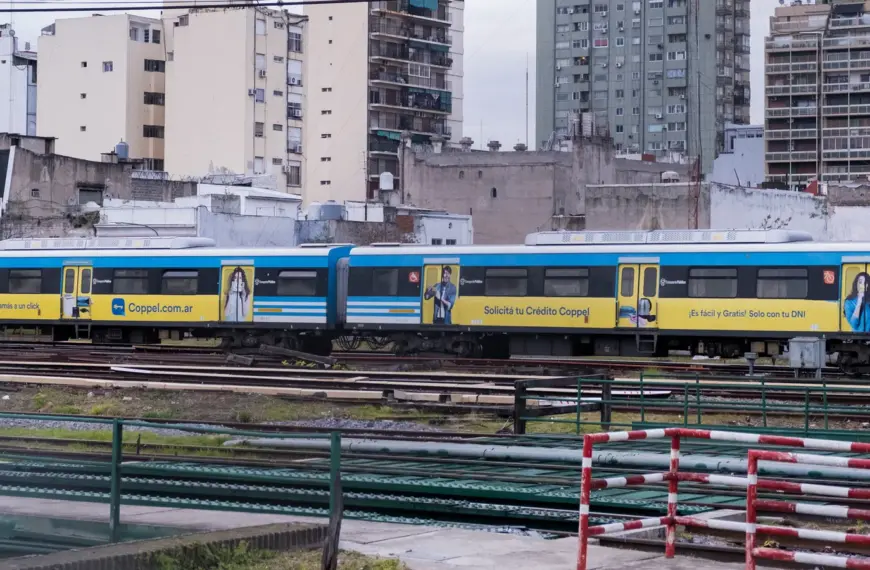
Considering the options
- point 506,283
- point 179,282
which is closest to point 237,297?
point 179,282

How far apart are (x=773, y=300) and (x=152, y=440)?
687 inches

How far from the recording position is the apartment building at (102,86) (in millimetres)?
93625

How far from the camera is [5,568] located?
878 cm

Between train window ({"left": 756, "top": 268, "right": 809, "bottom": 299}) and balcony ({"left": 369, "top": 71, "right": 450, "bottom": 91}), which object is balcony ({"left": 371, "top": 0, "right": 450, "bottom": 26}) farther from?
train window ({"left": 756, "top": 268, "right": 809, "bottom": 299})

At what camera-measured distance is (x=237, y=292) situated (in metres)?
38.3

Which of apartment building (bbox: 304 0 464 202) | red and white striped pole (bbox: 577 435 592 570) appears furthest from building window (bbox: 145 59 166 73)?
red and white striped pole (bbox: 577 435 592 570)

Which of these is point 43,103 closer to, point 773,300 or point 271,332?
point 271,332

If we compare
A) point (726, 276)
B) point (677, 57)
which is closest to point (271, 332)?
point (726, 276)

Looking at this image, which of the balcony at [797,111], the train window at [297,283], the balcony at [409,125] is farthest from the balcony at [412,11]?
the train window at [297,283]

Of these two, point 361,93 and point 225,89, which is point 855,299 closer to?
point 225,89

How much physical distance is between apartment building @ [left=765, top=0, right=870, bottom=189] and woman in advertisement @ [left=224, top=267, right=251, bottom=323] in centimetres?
6812

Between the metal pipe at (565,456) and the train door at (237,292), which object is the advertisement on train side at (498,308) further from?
the metal pipe at (565,456)

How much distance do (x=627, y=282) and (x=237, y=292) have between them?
1121 cm

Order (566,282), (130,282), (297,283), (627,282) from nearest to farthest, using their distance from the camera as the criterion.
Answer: (627,282), (566,282), (297,283), (130,282)
